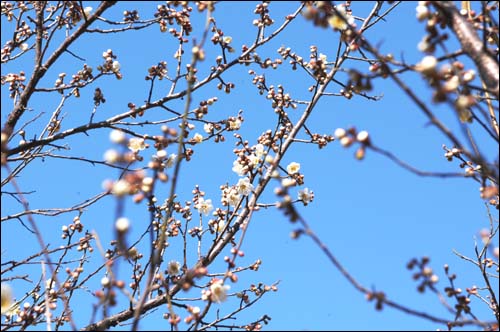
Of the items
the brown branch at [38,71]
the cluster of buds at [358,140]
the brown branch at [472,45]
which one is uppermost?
the brown branch at [38,71]

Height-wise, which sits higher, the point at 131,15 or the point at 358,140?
the point at 131,15

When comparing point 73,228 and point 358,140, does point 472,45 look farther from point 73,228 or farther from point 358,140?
point 73,228

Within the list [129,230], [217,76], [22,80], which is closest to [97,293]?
[129,230]

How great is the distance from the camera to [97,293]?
212 centimetres

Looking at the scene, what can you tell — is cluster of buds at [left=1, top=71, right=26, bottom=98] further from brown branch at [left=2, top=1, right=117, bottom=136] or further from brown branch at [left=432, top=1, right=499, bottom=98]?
brown branch at [left=432, top=1, right=499, bottom=98]

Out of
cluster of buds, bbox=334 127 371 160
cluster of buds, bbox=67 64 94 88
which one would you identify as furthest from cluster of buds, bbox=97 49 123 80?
cluster of buds, bbox=334 127 371 160

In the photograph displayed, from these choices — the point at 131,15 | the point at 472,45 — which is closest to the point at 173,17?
the point at 131,15

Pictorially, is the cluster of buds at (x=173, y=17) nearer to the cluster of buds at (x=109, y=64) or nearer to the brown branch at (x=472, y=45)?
the cluster of buds at (x=109, y=64)

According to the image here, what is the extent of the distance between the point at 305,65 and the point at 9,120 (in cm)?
258

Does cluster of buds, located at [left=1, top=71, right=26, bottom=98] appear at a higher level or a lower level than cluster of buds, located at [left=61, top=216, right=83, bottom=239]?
higher

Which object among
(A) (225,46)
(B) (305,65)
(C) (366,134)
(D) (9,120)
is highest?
(B) (305,65)

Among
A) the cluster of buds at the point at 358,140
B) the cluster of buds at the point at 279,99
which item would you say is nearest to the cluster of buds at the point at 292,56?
the cluster of buds at the point at 279,99

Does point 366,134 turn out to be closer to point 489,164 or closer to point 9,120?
point 489,164

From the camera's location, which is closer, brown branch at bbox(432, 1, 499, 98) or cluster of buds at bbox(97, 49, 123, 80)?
brown branch at bbox(432, 1, 499, 98)
